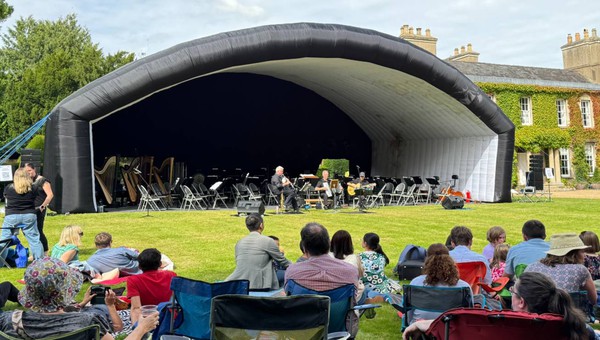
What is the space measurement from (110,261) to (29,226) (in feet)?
5.69

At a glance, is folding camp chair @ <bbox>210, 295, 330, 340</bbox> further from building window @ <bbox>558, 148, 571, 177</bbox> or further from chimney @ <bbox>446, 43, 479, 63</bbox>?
chimney @ <bbox>446, 43, 479, 63</bbox>

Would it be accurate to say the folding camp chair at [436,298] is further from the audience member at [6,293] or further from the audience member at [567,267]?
the audience member at [6,293]

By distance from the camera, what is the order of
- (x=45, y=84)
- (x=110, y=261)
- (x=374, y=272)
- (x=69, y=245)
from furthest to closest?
(x=45, y=84), (x=110, y=261), (x=69, y=245), (x=374, y=272)

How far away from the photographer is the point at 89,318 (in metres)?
2.82

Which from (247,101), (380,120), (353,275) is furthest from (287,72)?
(353,275)

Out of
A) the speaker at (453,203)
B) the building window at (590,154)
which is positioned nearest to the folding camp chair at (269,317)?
the speaker at (453,203)

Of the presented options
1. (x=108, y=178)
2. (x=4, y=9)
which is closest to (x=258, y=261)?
(x=4, y=9)

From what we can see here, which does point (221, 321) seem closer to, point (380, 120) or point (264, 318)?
point (264, 318)

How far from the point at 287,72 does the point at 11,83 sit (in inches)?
864

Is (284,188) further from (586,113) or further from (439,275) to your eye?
(586,113)

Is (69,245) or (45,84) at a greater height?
(45,84)

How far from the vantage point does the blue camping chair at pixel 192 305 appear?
3.67 meters

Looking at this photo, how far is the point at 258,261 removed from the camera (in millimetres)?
5102

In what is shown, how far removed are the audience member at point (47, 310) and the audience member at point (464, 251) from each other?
3.08 meters
